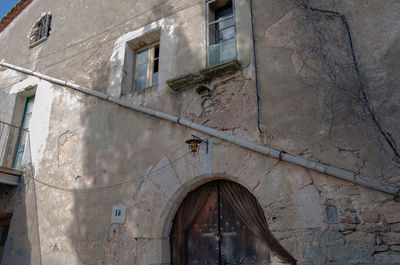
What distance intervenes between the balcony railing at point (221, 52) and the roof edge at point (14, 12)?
Result: 695cm

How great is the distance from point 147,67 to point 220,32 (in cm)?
151

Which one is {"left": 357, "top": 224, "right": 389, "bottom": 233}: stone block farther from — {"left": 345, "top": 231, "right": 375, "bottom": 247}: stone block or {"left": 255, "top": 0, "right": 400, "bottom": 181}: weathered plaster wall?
{"left": 255, "top": 0, "right": 400, "bottom": 181}: weathered plaster wall

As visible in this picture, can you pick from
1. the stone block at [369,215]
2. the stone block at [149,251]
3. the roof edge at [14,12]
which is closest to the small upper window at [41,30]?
the roof edge at [14,12]

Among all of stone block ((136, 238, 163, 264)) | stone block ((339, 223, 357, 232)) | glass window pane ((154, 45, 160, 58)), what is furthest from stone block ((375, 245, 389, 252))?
glass window pane ((154, 45, 160, 58))

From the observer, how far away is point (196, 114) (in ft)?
15.6

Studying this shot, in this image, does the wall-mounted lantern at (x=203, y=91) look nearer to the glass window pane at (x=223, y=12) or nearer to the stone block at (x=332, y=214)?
the glass window pane at (x=223, y=12)

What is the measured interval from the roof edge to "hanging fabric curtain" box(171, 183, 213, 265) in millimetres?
7985

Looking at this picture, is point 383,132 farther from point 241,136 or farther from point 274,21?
point 274,21

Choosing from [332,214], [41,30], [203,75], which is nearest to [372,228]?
[332,214]

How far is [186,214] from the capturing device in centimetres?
452

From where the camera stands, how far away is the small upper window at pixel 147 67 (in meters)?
5.81

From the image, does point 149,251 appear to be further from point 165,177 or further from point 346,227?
point 346,227

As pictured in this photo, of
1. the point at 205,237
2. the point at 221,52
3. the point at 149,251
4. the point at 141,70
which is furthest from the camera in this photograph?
the point at 141,70

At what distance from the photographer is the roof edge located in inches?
367
